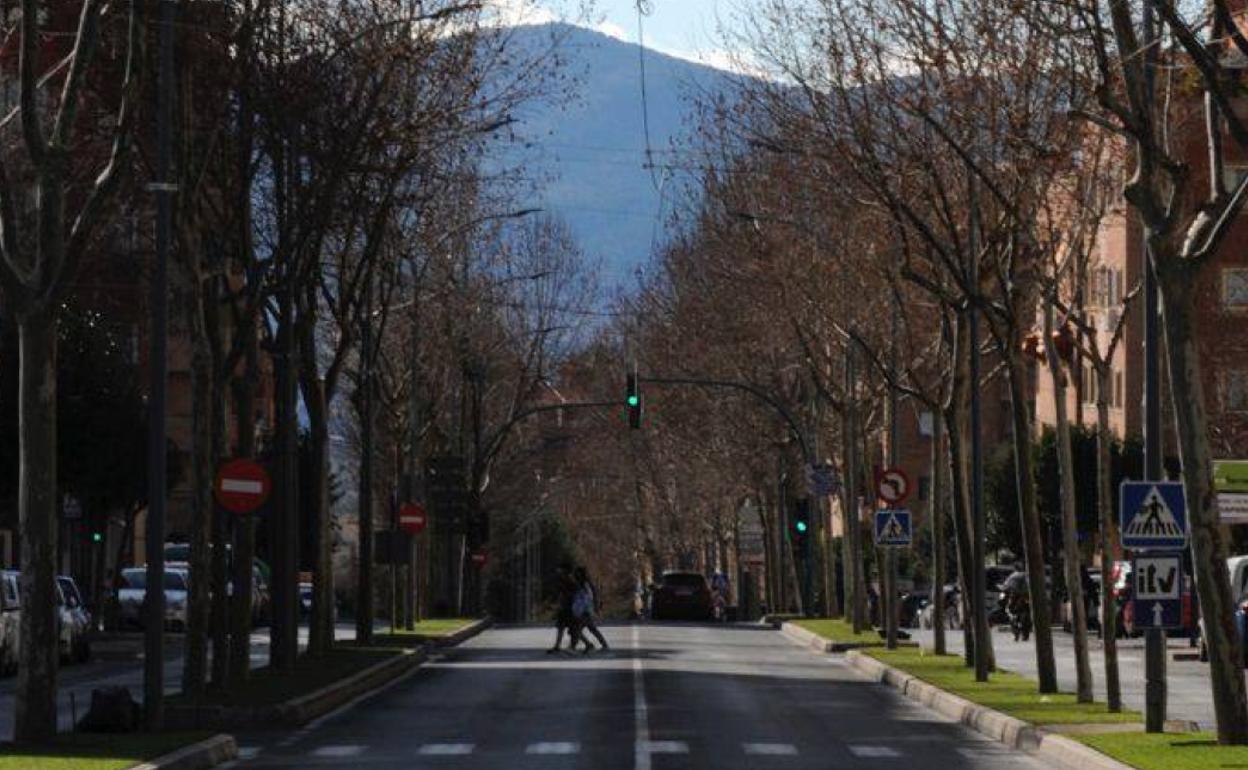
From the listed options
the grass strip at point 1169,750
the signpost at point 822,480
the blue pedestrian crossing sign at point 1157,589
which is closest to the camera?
the grass strip at point 1169,750

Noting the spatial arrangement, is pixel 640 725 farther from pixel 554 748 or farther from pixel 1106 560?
pixel 1106 560

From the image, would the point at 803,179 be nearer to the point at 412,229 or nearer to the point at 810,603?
the point at 412,229

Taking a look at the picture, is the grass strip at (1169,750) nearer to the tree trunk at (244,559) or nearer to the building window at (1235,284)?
the tree trunk at (244,559)

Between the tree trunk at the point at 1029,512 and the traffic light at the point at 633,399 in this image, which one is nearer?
the tree trunk at the point at 1029,512

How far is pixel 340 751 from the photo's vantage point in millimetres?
25906

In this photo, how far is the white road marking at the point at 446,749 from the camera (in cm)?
2522

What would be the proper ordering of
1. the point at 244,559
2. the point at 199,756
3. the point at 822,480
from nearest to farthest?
the point at 199,756 → the point at 244,559 → the point at 822,480

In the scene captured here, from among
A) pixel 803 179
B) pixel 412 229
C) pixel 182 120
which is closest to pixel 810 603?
pixel 412 229

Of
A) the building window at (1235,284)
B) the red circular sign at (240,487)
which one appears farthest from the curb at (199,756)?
the building window at (1235,284)

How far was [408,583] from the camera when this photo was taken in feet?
203

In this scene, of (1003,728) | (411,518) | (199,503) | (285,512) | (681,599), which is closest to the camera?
(1003,728)

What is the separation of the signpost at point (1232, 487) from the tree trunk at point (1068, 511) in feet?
75.7

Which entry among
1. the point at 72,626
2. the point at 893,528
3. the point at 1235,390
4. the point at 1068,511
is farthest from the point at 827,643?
the point at 1068,511

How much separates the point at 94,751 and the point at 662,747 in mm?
5138
